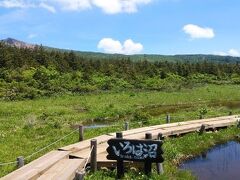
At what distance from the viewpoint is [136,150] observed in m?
15.7

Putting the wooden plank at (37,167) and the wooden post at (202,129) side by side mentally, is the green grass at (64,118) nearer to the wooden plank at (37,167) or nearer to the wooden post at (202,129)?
the wooden plank at (37,167)

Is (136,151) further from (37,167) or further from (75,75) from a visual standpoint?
(75,75)

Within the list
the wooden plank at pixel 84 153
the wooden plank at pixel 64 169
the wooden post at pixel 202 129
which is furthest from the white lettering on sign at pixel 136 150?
the wooden post at pixel 202 129

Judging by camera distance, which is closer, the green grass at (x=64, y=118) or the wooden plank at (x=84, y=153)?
the wooden plank at (x=84, y=153)

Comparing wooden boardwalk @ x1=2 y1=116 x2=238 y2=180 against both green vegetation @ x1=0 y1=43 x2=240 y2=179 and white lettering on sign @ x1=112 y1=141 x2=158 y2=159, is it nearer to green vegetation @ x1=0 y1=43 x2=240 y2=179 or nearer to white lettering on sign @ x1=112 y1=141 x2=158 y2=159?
green vegetation @ x1=0 y1=43 x2=240 y2=179

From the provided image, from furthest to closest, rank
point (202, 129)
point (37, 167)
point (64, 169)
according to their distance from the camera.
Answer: point (202, 129) < point (37, 167) < point (64, 169)

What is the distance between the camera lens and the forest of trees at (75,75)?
73262 mm

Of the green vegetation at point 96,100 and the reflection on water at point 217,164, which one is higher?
the green vegetation at point 96,100

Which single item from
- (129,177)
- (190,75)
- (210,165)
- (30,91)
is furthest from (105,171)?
(190,75)

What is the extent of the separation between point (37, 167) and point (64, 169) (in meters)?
1.09

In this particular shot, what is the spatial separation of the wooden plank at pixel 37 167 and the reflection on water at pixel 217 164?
6433 millimetres

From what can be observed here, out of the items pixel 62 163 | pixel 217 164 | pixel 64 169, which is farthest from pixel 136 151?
pixel 217 164

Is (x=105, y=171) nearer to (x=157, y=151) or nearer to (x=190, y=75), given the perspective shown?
(x=157, y=151)

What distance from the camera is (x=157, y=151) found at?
611 inches
